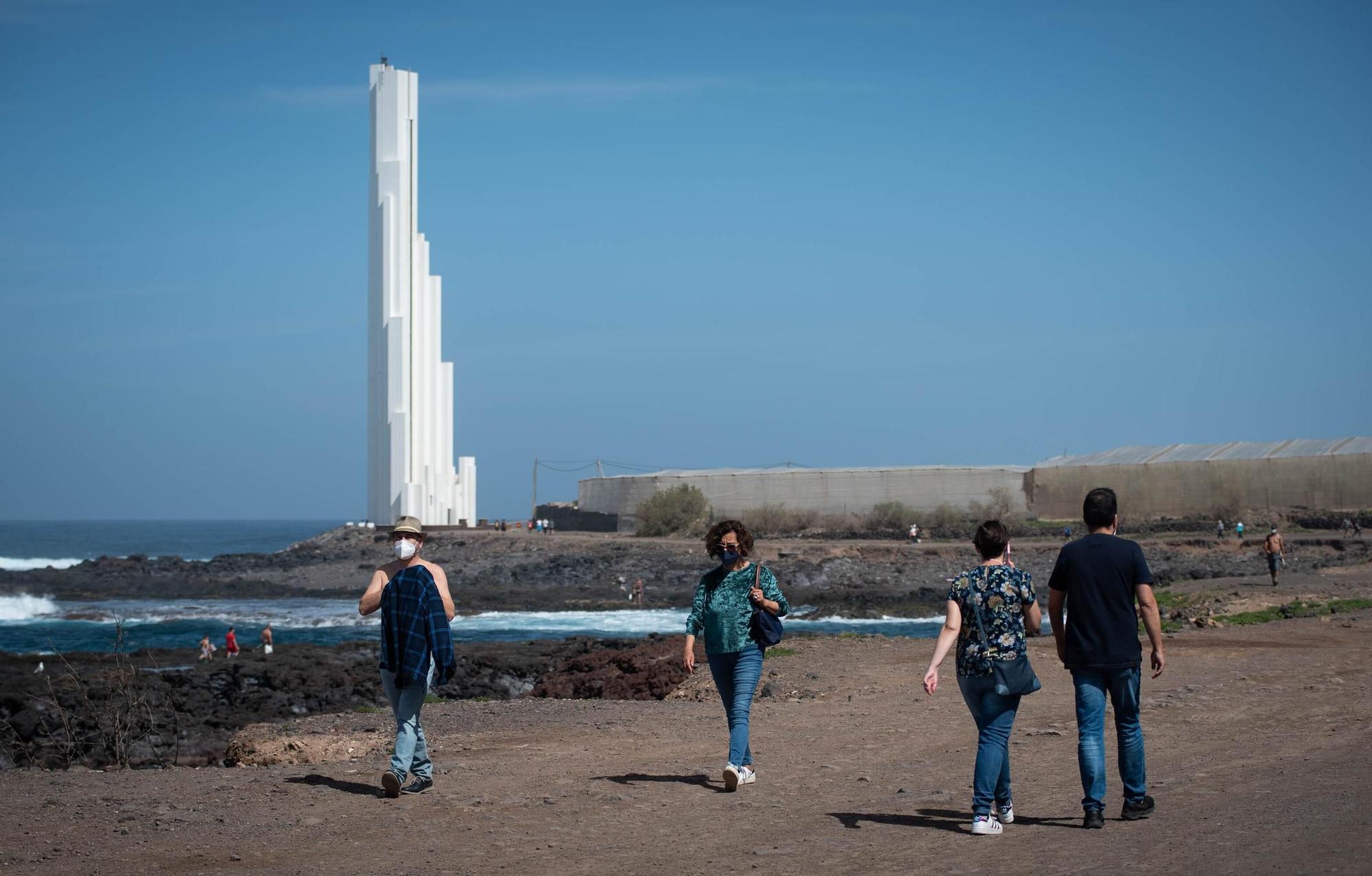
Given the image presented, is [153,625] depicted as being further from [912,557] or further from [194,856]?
[194,856]

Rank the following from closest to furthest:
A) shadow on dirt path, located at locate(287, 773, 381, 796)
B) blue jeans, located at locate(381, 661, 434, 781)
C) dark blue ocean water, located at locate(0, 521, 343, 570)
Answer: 1. blue jeans, located at locate(381, 661, 434, 781)
2. shadow on dirt path, located at locate(287, 773, 381, 796)
3. dark blue ocean water, located at locate(0, 521, 343, 570)

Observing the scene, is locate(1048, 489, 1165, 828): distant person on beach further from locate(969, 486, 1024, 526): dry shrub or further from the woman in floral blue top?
locate(969, 486, 1024, 526): dry shrub

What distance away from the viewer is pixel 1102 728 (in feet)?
21.9

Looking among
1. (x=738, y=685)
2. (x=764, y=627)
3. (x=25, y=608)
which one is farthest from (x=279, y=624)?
(x=764, y=627)

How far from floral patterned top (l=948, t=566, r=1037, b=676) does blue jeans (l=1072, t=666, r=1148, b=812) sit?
393 millimetres

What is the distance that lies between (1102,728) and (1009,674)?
0.59 metres

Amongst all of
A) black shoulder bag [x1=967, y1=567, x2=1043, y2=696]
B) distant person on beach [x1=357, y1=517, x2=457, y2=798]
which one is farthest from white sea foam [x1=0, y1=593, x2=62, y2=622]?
black shoulder bag [x1=967, y1=567, x2=1043, y2=696]

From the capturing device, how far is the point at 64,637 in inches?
1496

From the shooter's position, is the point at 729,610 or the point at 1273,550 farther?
the point at 1273,550

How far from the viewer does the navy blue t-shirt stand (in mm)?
6648

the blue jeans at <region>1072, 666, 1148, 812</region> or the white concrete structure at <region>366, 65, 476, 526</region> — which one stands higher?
the white concrete structure at <region>366, 65, 476, 526</region>

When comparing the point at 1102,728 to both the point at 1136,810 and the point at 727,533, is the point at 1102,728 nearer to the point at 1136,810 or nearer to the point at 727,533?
the point at 1136,810

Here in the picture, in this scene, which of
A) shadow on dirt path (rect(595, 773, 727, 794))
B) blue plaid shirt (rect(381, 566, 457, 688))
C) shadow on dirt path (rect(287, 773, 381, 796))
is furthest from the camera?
shadow on dirt path (rect(595, 773, 727, 794))

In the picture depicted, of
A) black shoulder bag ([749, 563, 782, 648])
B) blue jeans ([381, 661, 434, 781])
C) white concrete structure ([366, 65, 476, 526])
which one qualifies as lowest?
blue jeans ([381, 661, 434, 781])
